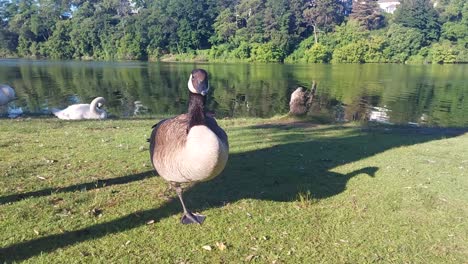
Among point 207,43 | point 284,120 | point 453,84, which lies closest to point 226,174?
point 284,120

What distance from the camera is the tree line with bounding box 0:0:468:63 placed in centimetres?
9388

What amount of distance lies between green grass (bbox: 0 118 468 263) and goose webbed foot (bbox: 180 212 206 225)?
11 centimetres

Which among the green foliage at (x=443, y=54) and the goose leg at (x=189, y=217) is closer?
the goose leg at (x=189, y=217)

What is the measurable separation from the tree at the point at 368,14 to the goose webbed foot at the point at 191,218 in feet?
370

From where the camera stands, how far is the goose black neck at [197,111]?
557cm

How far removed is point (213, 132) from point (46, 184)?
409cm

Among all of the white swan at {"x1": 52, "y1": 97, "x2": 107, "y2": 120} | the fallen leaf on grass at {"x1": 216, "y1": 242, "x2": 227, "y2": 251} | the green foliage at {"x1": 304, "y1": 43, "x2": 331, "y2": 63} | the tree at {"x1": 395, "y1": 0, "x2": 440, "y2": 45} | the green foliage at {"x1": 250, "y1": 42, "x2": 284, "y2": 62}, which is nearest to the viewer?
the fallen leaf on grass at {"x1": 216, "y1": 242, "x2": 227, "y2": 251}

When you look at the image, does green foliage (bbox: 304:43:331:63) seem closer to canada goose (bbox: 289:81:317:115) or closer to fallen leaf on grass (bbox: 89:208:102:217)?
canada goose (bbox: 289:81:317:115)

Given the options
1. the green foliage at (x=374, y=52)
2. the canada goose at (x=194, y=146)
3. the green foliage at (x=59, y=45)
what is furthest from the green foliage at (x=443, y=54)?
the canada goose at (x=194, y=146)

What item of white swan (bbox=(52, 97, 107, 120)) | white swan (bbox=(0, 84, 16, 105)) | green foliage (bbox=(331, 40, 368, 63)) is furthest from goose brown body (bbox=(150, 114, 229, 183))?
green foliage (bbox=(331, 40, 368, 63))

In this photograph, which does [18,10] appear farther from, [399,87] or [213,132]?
[213,132]

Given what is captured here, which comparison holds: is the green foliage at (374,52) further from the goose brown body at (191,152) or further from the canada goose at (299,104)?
the goose brown body at (191,152)

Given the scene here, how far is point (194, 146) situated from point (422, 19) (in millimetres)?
109853

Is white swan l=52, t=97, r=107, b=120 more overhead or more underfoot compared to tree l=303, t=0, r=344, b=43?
more underfoot
